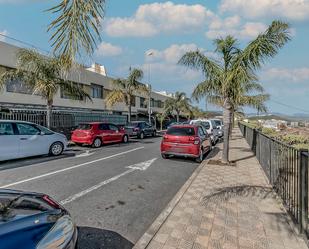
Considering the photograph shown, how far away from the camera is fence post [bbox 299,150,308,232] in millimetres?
4104

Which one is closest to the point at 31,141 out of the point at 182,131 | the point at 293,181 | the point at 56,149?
the point at 56,149

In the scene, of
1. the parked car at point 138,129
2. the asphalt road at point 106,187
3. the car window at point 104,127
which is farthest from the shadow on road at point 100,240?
the parked car at point 138,129

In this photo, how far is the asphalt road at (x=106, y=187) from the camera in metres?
4.48

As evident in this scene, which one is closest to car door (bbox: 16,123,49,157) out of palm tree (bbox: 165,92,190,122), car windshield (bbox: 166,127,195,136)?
car windshield (bbox: 166,127,195,136)

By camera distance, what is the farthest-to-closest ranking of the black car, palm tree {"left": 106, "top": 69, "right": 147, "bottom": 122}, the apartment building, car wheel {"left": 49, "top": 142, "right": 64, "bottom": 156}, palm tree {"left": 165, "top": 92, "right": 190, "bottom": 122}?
palm tree {"left": 165, "top": 92, "right": 190, "bottom": 122}
palm tree {"left": 106, "top": 69, "right": 147, "bottom": 122}
the apartment building
car wheel {"left": 49, "top": 142, "right": 64, "bottom": 156}
the black car

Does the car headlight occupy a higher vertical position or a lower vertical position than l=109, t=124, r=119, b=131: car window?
lower

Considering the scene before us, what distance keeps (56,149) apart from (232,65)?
8645mm

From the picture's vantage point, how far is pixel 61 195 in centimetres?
621

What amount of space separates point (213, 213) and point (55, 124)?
16929 millimetres

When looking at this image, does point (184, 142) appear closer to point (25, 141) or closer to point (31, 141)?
point (31, 141)

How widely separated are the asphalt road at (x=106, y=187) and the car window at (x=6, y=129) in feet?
3.94

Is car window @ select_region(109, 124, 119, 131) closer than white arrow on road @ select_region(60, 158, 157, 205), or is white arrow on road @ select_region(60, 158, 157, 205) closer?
white arrow on road @ select_region(60, 158, 157, 205)

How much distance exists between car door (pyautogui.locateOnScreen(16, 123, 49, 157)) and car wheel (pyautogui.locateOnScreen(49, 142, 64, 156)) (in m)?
0.28

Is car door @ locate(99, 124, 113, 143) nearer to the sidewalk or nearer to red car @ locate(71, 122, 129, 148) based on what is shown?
red car @ locate(71, 122, 129, 148)
